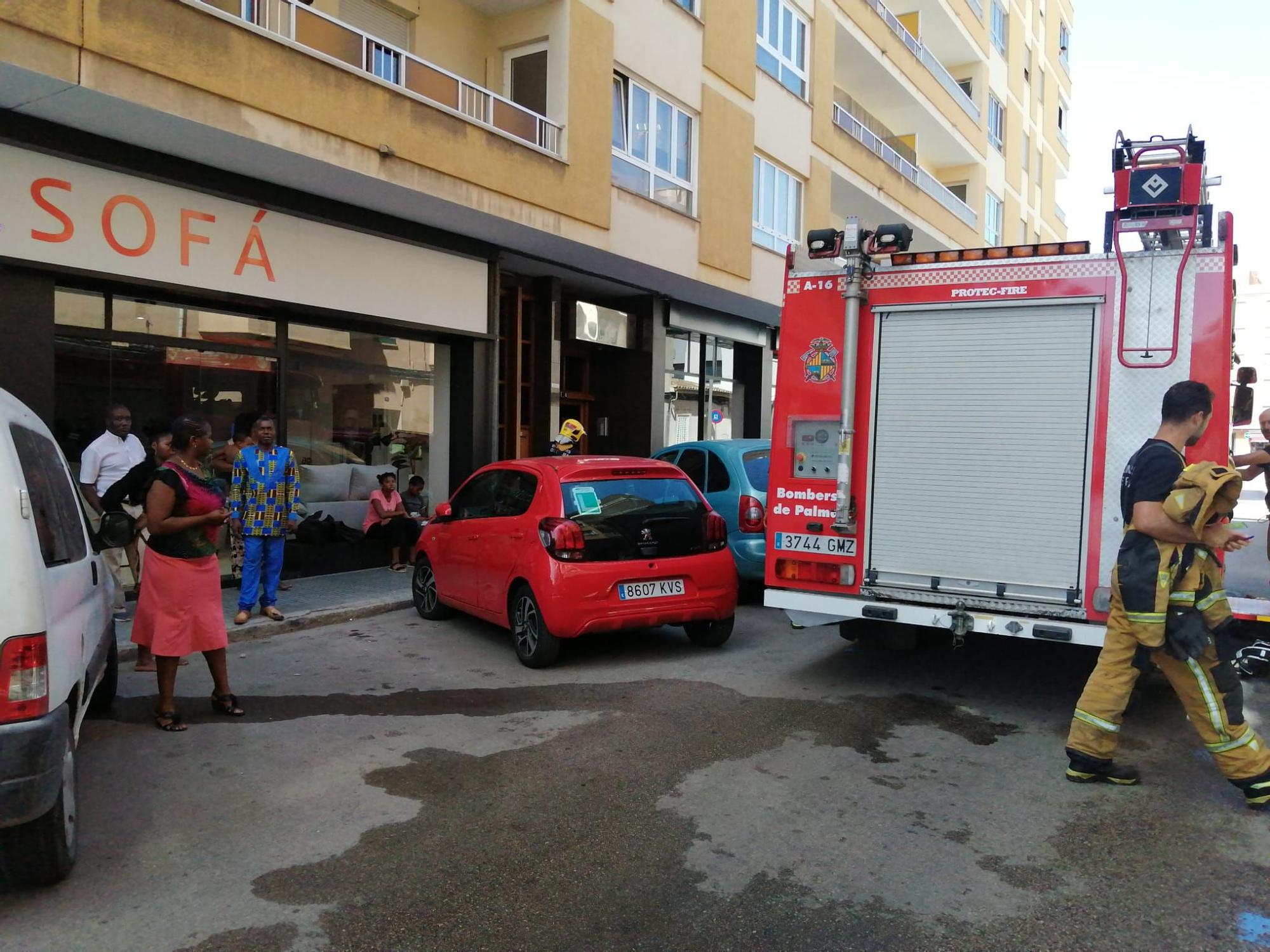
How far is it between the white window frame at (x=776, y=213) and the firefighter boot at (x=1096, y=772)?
12.7m

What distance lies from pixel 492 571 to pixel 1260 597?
5349mm

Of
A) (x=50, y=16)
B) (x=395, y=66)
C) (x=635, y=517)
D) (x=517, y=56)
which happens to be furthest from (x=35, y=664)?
(x=517, y=56)

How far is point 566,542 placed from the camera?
680 cm

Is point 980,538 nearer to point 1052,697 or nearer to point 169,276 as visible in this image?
point 1052,697

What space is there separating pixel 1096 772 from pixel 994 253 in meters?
3.03

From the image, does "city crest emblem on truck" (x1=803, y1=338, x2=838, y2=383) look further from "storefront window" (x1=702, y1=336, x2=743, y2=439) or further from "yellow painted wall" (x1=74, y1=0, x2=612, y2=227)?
"storefront window" (x1=702, y1=336, x2=743, y2=439)

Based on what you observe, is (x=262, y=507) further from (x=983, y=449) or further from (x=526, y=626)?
(x=983, y=449)

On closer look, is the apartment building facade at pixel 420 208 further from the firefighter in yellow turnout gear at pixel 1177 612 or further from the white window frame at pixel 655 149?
the firefighter in yellow turnout gear at pixel 1177 612

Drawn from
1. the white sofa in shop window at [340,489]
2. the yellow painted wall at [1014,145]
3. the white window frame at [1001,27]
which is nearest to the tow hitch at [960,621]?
the white sofa in shop window at [340,489]

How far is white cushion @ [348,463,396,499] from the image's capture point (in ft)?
37.9

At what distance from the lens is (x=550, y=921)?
3.28 metres

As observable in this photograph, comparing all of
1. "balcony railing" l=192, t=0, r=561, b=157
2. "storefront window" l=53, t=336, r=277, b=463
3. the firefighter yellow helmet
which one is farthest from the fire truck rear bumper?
"balcony railing" l=192, t=0, r=561, b=157

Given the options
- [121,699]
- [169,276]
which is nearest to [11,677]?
[121,699]

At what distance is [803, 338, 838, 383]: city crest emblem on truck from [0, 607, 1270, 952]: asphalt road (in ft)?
6.83
